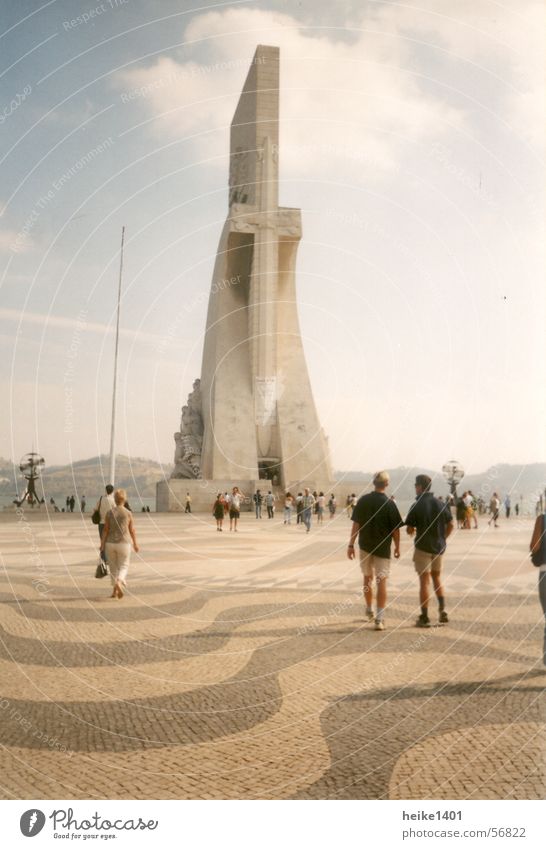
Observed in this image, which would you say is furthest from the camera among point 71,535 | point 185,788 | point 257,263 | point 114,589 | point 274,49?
point 257,263

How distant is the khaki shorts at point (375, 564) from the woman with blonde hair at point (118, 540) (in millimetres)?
2446

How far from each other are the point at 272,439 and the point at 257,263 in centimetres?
707

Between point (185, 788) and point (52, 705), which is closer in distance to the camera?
point (185, 788)

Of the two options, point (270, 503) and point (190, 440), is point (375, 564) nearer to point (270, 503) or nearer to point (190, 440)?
point (270, 503)

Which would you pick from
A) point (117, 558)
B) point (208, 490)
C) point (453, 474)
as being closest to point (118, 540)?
point (117, 558)

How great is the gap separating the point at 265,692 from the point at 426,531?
8.23 feet

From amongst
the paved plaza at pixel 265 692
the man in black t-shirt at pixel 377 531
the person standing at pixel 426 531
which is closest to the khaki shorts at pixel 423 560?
the person standing at pixel 426 531

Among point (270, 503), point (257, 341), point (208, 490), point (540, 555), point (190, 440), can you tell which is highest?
point (257, 341)

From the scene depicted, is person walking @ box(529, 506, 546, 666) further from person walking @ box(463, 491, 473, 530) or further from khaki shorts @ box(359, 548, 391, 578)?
person walking @ box(463, 491, 473, 530)

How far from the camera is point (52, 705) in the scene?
4008 millimetres

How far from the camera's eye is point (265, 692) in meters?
4.28
